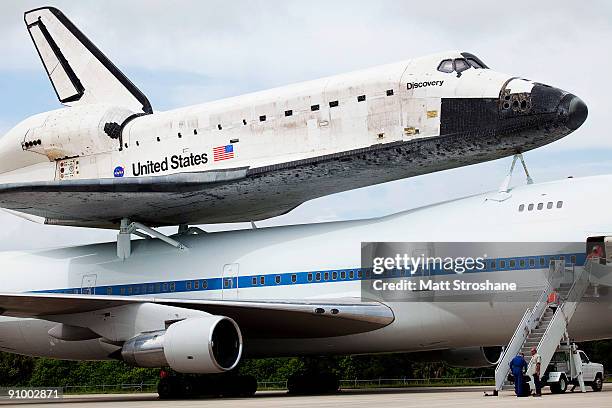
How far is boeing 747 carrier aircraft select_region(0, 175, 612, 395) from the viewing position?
1992 centimetres

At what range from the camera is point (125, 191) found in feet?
76.5

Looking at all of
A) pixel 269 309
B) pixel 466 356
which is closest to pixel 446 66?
pixel 269 309

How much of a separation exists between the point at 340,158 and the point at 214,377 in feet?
20.7

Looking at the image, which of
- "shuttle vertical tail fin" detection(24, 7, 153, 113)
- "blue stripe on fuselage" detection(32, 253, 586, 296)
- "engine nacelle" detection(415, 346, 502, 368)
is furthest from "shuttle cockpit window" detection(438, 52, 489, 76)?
"shuttle vertical tail fin" detection(24, 7, 153, 113)

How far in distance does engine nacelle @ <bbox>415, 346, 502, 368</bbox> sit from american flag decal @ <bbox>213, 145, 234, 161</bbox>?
6927 millimetres

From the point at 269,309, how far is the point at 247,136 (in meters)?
3.88

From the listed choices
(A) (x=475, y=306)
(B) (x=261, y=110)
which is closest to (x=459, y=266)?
Result: (A) (x=475, y=306)

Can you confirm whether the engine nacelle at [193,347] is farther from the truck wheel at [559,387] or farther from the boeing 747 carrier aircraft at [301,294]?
the truck wheel at [559,387]

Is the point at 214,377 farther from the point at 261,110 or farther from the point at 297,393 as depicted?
the point at 261,110

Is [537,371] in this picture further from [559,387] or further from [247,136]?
[247,136]

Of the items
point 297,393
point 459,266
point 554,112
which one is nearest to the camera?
point 554,112

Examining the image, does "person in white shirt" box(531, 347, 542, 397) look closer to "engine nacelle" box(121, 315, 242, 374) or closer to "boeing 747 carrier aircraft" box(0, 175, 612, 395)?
"boeing 747 carrier aircraft" box(0, 175, 612, 395)

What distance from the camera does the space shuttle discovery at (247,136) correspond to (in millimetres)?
20328

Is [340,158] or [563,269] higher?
[340,158]
